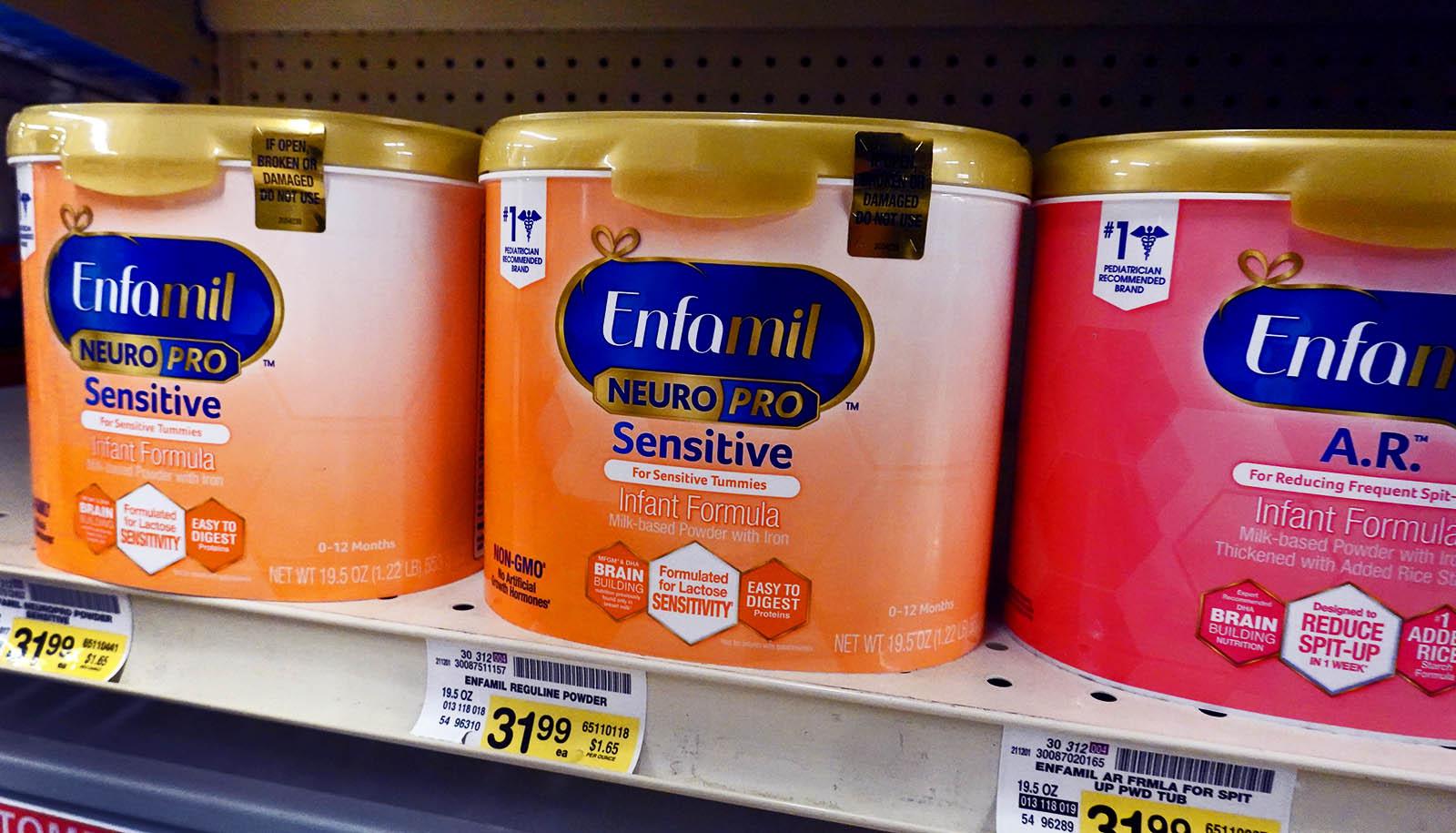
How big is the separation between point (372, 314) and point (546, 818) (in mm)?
458

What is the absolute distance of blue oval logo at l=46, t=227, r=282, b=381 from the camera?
69 centimetres

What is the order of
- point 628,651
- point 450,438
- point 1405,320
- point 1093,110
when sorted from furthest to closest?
point 1093,110
point 450,438
point 628,651
point 1405,320

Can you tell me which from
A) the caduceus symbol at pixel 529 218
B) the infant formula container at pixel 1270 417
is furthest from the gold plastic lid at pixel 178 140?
the infant formula container at pixel 1270 417

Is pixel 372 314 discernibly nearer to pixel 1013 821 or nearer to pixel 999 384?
pixel 999 384

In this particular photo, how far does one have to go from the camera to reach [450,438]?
796 mm

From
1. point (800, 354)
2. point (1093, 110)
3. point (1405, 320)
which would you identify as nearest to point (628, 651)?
point (800, 354)

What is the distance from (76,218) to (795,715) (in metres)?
0.63

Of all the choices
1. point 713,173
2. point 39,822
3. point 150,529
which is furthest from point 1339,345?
point 39,822

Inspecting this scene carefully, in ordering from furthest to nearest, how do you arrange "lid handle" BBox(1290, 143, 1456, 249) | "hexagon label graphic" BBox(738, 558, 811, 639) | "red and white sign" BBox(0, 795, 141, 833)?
1. "red and white sign" BBox(0, 795, 141, 833)
2. "hexagon label graphic" BBox(738, 558, 811, 639)
3. "lid handle" BBox(1290, 143, 1456, 249)

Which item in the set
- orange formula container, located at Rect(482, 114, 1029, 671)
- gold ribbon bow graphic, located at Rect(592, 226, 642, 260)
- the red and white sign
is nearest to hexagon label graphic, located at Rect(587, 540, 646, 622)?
orange formula container, located at Rect(482, 114, 1029, 671)

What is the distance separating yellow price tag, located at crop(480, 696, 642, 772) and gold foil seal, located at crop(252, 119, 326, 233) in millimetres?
373

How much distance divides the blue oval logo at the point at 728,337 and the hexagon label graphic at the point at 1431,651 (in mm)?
360

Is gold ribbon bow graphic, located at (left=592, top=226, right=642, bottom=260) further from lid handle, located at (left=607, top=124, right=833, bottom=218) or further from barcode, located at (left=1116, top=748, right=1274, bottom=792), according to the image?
barcode, located at (left=1116, top=748, right=1274, bottom=792)

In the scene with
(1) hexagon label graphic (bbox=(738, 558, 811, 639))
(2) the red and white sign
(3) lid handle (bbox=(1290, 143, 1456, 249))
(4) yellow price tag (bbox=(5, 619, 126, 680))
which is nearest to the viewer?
(3) lid handle (bbox=(1290, 143, 1456, 249))
